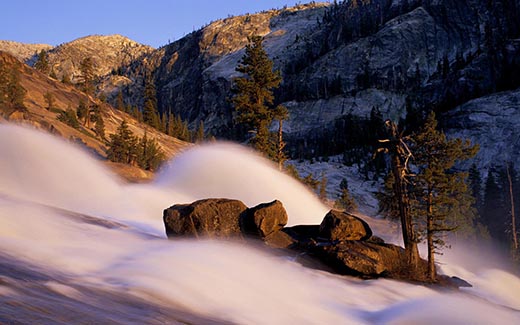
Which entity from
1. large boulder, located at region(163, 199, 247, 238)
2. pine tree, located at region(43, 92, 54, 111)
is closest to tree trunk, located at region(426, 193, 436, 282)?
large boulder, located at region(163, 199, 247, 238)

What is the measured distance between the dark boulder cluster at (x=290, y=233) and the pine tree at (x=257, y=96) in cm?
1702

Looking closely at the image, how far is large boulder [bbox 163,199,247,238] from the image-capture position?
53.0 ft

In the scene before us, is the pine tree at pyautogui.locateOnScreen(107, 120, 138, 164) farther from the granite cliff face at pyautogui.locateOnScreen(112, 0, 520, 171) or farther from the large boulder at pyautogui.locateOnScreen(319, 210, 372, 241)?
the granite cliff face at pyautogui.locateOnScreen(112, 0, 520, 171)

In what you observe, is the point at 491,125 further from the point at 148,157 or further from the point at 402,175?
the point at 402,175

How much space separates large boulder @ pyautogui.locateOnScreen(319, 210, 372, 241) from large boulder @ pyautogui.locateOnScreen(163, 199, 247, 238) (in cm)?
390

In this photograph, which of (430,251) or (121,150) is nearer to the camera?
(430,251)

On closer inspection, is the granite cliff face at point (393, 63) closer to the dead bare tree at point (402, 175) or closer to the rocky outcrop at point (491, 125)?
the rocky outcrop at point (491, 125)

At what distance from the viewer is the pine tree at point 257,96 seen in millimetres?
34688

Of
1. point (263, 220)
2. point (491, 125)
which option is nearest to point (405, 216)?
point (263, 220)

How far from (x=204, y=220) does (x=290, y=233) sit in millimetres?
4465

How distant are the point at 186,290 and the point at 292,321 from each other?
2488mm

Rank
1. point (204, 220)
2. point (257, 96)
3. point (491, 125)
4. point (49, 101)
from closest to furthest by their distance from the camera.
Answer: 1. point (204, 220)
2. point (257, 96)
3. point (49, 101)
4. point (491, 125)

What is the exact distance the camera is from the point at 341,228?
59.8ft

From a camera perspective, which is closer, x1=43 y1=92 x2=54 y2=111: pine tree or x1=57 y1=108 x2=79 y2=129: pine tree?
x1=57 y1=108 x2=79 y2=129: pine tree
